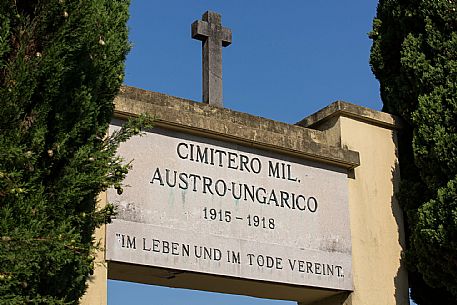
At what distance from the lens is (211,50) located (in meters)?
10.6

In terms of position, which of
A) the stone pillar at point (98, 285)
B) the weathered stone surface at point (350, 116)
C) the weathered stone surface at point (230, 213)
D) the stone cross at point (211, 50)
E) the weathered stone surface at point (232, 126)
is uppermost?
the stone cross at point (211, 50)

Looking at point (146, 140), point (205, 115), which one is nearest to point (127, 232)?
point (146, 140)

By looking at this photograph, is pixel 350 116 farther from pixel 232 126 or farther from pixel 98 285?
pixel 98 285

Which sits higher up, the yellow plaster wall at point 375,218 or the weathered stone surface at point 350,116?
the weathered stone surface at point 350,116

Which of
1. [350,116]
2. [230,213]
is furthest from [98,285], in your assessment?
[350,116]

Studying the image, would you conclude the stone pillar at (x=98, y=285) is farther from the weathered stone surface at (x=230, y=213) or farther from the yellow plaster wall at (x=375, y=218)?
the yellow plaster wall at (x=375, y=218)

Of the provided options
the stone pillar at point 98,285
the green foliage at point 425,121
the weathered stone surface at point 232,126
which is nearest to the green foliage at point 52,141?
the stone pillar at point 98,285

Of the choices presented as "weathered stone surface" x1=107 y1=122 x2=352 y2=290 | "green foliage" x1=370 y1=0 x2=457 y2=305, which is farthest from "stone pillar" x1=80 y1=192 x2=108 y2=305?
"green foliage" x1=370 y1=0 x2=457 y2=305

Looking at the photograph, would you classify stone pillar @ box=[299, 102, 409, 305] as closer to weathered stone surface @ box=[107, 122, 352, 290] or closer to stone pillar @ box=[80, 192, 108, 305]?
weathered stone surface @ box=[107, 122, 352, 290]

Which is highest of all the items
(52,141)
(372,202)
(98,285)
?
(372,202)

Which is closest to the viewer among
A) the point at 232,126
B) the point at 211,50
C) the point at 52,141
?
the point at 52,141

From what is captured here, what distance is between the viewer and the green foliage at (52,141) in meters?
6.04

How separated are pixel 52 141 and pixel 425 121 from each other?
5.48 metres

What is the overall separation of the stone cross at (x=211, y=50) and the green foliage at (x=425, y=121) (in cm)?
226
